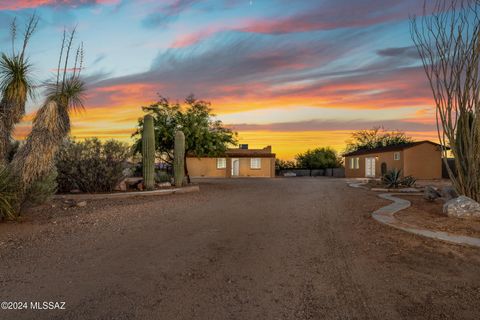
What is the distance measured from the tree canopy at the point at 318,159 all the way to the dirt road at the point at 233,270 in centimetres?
3874

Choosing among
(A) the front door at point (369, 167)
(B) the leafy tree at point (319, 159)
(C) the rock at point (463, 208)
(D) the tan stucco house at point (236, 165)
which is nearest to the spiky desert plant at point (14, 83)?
(C) the rock at point (463, 208)

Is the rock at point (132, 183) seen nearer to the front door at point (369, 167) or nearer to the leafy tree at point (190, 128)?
the leafy tree at point (190, 128)

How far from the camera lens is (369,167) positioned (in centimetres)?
3550

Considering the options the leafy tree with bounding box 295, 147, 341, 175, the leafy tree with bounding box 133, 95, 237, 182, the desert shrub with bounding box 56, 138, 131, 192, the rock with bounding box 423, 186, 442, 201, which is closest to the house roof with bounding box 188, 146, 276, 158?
the leafy tree with bounding box 295, 147, 341, 175

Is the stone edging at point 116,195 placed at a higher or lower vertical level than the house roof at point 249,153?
lower

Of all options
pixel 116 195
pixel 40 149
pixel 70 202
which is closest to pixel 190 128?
pixel 116 195

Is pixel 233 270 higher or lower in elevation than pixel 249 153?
lower

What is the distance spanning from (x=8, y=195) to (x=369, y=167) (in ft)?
106

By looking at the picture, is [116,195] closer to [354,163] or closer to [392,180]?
[392,180]

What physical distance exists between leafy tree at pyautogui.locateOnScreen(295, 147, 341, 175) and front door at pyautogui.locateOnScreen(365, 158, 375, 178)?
1146 cm

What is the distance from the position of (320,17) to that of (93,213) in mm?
10287

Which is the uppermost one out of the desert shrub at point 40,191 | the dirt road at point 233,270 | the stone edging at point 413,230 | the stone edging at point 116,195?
the desert shrub at point 40,191

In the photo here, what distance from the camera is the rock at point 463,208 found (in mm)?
9016

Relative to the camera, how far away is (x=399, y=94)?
17.5 metres
